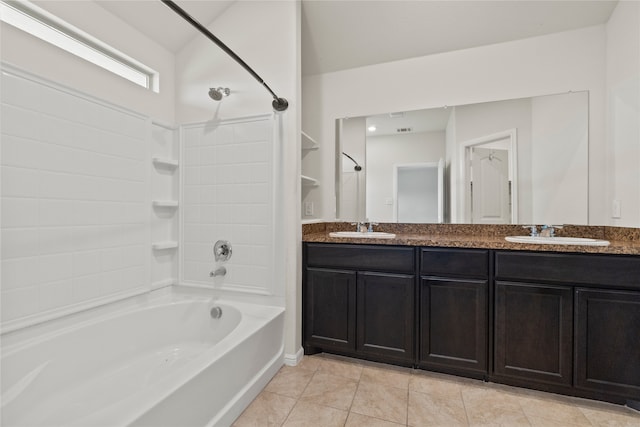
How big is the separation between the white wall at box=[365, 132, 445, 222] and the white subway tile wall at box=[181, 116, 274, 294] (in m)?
0.96

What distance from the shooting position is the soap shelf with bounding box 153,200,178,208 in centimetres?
215

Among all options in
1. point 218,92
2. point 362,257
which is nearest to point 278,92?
point 218,92

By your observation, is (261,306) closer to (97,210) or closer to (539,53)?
(97,210)

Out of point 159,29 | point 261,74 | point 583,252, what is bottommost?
point 583,252

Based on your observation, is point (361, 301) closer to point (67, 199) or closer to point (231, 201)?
point (231, 201)

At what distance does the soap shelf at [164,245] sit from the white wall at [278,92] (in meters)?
0.85

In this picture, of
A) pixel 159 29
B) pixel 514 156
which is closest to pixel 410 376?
pixel 514 156

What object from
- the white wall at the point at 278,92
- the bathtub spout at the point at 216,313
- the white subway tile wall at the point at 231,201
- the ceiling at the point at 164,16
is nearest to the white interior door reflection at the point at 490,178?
the white wall at the point at 278,92

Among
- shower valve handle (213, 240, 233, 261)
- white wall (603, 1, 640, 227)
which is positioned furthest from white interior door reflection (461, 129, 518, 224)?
shower valve handle (213, 240, 233, 261)

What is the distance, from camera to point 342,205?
264 centimetres

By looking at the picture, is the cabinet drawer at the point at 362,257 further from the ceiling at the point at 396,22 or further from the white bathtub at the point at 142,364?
Result: the ceiling at the point at 396,22

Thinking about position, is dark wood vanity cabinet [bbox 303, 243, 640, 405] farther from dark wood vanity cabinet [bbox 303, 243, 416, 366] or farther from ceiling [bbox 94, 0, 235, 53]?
ceiling [bbox 94, 0, 235, 53]

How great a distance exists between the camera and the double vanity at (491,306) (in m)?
1.52

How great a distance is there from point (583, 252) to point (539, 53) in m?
1.53
